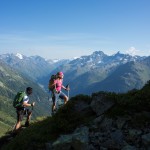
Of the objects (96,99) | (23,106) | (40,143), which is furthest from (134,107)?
(23,106)

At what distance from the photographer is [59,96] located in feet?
78.6

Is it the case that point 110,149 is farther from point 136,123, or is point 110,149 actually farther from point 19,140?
point 19,140

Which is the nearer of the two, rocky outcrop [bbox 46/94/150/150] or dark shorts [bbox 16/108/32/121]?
rocky outcrop [bbox 46/94/150/150]

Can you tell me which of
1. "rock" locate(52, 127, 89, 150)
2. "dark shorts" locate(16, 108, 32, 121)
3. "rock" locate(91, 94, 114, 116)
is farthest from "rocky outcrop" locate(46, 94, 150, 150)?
"dark shorts" locate(16, 108, 32, 121)

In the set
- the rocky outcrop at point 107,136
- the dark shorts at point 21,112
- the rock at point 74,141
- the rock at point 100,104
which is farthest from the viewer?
the dark shorts at point 21,112

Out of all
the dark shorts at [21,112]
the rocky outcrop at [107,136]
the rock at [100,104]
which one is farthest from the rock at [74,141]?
the dark shorts at [21,112]

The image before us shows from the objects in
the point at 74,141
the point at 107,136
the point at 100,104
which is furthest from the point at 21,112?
the point at 107,136

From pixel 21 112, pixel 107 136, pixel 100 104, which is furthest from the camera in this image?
pixel 21 112

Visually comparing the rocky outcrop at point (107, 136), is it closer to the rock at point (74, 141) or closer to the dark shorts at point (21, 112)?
the rock at point (74, 141)

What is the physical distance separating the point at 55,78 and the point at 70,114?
27.1 feet

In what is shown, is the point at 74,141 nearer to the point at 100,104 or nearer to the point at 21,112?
the point at 100,104

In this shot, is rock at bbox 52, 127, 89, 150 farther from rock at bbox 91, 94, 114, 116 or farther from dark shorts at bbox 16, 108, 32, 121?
dark shorts at bbox 16, 108, 32, 121

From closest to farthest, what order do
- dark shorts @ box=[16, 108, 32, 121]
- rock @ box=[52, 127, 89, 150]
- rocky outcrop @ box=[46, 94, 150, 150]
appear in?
rocky outcrop @ box=[46, 94, 150, 150], rock @ box=[52, 127, 89, 150], dark shorts @ box=[16, 108, 32, 121]

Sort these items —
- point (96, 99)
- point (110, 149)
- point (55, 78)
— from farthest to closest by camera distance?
1. point (55, 78)
2. point (96, 99)
3. point (110, 149)
